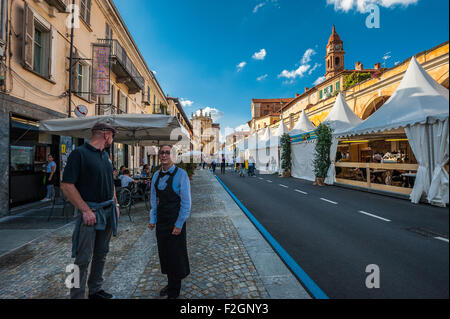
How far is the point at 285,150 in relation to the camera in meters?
18.7

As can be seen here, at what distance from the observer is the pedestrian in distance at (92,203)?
232 cm

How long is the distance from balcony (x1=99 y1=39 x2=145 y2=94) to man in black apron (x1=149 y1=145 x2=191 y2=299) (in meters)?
12.3

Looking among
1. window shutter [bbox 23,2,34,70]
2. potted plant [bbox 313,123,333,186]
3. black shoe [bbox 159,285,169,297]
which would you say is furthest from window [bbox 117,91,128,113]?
black shoe [bbox 159,285,169,297]

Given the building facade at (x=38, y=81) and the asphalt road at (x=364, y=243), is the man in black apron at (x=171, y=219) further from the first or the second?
the building facade at (x=38, y=81)

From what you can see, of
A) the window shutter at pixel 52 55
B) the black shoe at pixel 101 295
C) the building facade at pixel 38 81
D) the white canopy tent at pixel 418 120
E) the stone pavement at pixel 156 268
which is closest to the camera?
the white canopy tent at pixel 418 120

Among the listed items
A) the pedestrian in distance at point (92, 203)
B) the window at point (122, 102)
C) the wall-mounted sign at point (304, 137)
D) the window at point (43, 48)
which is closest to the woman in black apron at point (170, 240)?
the pedestrian in distance at point (92, 203)

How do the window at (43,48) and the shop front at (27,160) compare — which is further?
the window at (43,48)

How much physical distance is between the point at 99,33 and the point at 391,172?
15646 millimetres

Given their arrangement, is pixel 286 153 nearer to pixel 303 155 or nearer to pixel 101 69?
pixel 303 155

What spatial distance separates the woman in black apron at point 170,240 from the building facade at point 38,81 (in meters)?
6.24

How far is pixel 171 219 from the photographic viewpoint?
8.65 ft

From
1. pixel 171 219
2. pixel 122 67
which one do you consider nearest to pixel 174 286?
pixel 171 219

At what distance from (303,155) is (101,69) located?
12.9 metres

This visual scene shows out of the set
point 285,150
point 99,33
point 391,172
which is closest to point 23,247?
point 391,172
